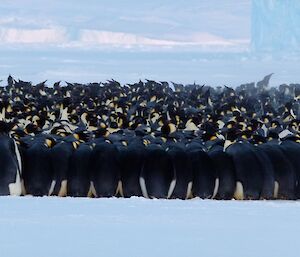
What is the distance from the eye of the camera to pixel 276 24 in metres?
30.1

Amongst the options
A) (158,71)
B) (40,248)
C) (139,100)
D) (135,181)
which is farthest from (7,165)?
(158,71)

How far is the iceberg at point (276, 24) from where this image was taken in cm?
2959

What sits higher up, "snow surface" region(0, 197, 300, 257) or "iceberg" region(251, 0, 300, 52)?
"iceberg" region(251, 0, 300, 52)

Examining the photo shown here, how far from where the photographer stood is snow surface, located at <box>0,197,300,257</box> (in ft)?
15.0

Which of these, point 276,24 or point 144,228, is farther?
point 276,24

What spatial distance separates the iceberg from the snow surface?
78.8 ft

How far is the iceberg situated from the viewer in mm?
29594

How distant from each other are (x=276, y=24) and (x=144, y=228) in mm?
25750

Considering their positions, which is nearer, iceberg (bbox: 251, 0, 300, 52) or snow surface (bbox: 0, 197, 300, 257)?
snow surface (bbox: 0, 197, 300, 257)

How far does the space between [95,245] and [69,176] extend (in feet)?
9.15

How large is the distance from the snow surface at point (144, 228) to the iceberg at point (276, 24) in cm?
2403

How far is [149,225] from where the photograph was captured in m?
5.21

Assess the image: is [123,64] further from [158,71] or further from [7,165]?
[7,165]

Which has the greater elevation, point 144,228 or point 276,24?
point 276,24
